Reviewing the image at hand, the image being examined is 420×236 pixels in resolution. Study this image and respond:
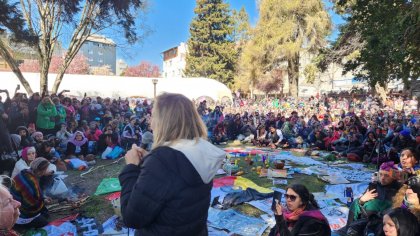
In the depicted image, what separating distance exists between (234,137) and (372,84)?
25.0 ft

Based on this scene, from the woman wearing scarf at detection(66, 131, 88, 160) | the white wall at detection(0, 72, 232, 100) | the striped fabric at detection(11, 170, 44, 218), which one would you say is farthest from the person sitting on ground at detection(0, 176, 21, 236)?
the white wall at detection(0, 72, 232, 100)

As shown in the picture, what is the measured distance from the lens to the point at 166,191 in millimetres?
1441

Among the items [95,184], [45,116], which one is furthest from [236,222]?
[45,116]

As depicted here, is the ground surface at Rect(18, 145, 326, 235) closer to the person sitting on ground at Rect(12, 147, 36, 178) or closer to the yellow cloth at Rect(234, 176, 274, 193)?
the yellow cloth at Rect(234, 176, 274, 193)

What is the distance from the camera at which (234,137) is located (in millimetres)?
13062

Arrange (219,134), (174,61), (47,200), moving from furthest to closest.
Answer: (174,61)
(219,134)
(47,200)

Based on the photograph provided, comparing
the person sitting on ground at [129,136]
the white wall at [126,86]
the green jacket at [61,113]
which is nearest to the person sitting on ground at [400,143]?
the person sitting on ground at [129,136]

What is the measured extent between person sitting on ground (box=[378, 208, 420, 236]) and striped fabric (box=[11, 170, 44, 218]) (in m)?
3.92

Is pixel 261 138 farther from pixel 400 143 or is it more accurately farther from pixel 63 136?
pixel 63 136

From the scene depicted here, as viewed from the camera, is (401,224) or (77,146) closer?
(401,224)

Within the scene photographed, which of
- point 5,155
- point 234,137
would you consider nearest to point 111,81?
point 234,137

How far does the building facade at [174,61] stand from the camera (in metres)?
62.5

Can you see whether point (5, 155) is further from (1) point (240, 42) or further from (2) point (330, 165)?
(1) point (240, 42)

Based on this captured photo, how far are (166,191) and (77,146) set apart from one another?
25.3 ft
